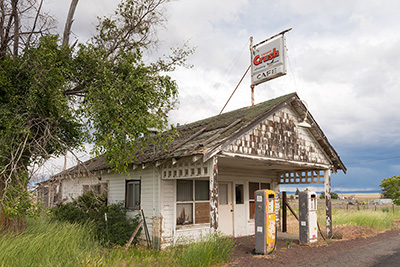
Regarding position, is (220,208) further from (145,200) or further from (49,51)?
(49,51)

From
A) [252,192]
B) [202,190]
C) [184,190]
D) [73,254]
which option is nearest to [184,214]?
[184,190]

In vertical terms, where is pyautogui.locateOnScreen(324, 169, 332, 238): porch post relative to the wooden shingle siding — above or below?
below

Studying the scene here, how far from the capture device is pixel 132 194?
1250 cm

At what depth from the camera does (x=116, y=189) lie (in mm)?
13391

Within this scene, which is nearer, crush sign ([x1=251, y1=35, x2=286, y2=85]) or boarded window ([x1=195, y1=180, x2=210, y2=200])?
boarded window ([x1=195, y1=180, x2=210, y2=200])

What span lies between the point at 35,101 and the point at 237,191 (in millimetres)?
8844

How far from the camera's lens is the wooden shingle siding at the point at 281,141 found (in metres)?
10.3

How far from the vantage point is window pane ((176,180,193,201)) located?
11.4 metres

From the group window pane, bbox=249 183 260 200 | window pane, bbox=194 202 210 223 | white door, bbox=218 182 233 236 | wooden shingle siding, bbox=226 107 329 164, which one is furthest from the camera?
window pane, bbox=249 183 260 200

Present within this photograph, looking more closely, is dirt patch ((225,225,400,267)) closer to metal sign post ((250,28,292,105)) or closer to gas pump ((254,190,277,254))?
gas pump ((254,190,277,254))

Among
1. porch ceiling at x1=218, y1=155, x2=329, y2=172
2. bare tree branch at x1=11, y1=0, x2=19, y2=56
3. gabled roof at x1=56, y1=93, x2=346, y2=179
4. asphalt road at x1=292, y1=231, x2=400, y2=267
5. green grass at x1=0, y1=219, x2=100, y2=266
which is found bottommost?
asphalt road at x1=292, y1=231, x2=400, y2=267

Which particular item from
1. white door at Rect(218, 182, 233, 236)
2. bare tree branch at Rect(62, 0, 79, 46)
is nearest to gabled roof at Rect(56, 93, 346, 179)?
white door at Rect(218, 182, 233, 236)

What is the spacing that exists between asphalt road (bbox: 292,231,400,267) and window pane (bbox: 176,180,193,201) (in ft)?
15.0

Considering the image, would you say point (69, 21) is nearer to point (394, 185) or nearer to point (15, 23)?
point (15, 23)
